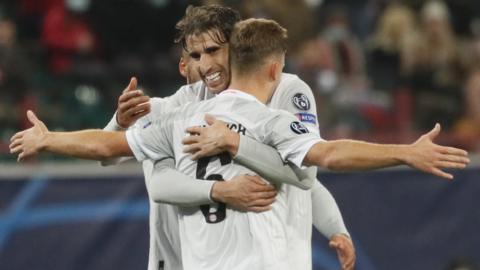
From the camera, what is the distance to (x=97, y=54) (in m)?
10.8

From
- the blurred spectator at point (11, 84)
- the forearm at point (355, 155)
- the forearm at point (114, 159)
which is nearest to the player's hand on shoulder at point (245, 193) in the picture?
the forearm at point (355, 155)

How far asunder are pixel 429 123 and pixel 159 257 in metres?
4.76

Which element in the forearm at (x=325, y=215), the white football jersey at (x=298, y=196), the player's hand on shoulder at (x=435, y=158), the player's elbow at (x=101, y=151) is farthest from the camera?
the forearm at (x=325, y=215)

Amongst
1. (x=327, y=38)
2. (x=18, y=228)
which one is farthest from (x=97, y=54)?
(x=18, y=228)

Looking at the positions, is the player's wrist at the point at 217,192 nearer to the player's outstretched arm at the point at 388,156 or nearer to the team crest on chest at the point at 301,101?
the player's outstretched arm at the point at 388,156

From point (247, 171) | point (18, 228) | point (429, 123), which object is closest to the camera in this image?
point (247, 171)

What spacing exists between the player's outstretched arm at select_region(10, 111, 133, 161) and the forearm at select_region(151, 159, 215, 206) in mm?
186

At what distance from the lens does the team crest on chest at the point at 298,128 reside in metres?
4.42

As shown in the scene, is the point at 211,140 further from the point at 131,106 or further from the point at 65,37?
the point at 65,37

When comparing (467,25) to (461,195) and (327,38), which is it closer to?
(327,38)

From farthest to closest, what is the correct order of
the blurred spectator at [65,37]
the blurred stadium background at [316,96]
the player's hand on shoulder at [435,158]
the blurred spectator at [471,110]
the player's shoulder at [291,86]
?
1. the blurred spectator at [65,37]
2. the blurred spectator at [471,110]
3. the blurred stadium background at [316,96]
4. the player's shoulder at [291,86]
5. the player's hand on shoulder at [435,158]

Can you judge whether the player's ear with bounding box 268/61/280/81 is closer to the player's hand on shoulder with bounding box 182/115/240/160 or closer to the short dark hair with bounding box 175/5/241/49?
the player's hand on shoulder with bounding box 182/115/240/160

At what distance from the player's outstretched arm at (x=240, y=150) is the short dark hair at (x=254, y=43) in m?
0.26

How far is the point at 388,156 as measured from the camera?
424 cm
